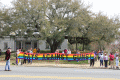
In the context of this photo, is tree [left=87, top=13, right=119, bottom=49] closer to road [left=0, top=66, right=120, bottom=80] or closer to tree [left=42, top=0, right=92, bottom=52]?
tree [left=42, top=0, right=92, bottom=52]

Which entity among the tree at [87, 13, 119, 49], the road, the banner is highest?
the tree at [87, 13, 119, 49]

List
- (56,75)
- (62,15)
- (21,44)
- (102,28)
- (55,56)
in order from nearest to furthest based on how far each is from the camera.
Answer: (56,75) → (55,56) → (62,15) → (102,28) → (21,44)

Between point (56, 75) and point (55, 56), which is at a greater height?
point (55, 56)

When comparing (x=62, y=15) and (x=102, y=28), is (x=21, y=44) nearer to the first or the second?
(x=62, y=15)

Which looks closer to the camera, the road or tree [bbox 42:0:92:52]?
the road

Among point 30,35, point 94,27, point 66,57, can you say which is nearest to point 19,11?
point 30,35

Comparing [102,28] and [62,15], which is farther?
[102,28]

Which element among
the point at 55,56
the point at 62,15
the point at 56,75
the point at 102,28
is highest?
the point at 62,15

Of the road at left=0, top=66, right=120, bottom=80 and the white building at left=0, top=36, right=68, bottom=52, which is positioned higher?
the white building at left=0, top=36, right=68, bottom=52

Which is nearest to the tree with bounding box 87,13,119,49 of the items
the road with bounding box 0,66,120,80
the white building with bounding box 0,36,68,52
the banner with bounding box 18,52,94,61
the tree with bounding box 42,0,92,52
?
the tree with bounding box 42,0,92,52

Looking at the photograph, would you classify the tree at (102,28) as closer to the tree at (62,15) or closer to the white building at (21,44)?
the tree at (62,15)

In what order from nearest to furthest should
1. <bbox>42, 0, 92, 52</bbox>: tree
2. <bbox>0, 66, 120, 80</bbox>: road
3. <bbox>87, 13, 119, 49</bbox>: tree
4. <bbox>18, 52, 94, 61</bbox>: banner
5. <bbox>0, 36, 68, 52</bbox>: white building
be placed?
<bbox>0, 66, 120, 80</bbox>: road → <bbox>18, 52, 94, 61</bbox>: banner → <bbox>42, 0, 92, 52</bbox>: tree → <bbox>87, 13, 119, 49</bbox>: tree → <bbox>0, 36, 68, 52</bbox>: white building

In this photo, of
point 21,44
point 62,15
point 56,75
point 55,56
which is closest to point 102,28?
point 62,15

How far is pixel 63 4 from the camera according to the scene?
2870cm
